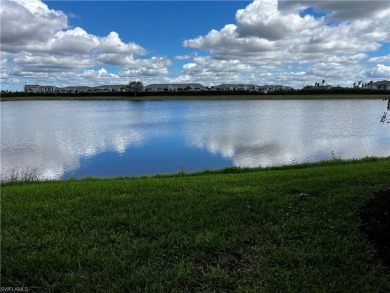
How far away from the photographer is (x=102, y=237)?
479cm

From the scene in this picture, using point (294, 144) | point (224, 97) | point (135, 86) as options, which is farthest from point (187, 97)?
point (294, 144)

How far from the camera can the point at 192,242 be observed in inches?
181

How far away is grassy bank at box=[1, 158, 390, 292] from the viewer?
3807 millimetres

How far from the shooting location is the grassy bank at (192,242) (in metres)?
3.81

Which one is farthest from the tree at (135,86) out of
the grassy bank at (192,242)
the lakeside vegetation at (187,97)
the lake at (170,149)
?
the grassy bank at (192,242)

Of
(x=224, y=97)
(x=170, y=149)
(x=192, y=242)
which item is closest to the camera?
(x=192, y=242)

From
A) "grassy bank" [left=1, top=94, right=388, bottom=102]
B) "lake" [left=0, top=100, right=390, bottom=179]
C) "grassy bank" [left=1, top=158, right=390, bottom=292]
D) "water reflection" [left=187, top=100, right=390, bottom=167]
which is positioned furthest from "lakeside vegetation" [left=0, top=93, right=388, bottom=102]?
"grassy bank" [left=1, top=158, right=390, bottom=292]

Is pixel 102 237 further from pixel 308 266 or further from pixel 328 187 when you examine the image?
pixel 328 187

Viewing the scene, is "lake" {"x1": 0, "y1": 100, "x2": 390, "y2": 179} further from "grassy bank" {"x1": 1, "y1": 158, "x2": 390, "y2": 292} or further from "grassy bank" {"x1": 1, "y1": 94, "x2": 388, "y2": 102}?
"grassy bank" {"x1": 1, "y1": 94, "x2": 388, "y2": 102}

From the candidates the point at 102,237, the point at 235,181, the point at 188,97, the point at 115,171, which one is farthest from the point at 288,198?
the point at 188,97

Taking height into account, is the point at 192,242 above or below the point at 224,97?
below

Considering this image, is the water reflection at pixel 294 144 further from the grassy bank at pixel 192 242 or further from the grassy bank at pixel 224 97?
the grassy bank at pixel 224 97

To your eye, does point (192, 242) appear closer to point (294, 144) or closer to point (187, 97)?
point (294, 144)

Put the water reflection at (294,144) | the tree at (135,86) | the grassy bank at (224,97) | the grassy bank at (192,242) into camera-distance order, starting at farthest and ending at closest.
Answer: the tree at (135,86), the grassy bank at (224,97), the water reflection at (294,144), the grassy bank at (192,242)
